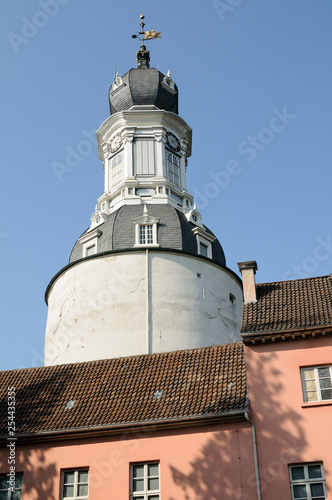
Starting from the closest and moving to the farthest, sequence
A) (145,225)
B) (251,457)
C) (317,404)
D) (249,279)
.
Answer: (251,457) → (317,404) → (249,279) → (145,225)

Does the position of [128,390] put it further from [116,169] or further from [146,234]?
[116,169]

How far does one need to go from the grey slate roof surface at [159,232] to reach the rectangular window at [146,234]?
42 centimetres

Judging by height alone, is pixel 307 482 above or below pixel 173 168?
below

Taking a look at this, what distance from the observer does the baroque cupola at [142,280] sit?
119 feet

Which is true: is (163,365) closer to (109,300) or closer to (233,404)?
(233,404)

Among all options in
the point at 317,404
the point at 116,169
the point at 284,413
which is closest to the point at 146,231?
the point at 116,169

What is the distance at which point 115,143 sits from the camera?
158 ft

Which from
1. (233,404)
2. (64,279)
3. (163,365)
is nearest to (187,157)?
(64,279)

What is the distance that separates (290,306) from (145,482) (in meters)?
7.43

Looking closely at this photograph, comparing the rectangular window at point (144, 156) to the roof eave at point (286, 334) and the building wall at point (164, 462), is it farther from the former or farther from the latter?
the building wall at point (164, 462)

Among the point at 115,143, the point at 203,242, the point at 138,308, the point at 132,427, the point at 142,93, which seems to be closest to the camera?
the point at 132,427

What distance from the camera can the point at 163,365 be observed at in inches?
1036

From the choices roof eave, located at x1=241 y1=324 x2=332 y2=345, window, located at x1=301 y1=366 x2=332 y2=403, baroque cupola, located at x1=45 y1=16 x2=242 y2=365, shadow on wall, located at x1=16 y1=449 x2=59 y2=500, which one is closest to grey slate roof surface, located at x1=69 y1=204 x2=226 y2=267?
baroque cupola, located at x1=45 y1=16 x2=242 y2=365

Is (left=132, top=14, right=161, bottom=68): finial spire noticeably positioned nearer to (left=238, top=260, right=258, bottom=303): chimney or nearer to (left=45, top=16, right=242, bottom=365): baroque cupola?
(left=45, top=16, right=242, bottom=365): baroque cupola
